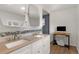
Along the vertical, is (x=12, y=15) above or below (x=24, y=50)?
above

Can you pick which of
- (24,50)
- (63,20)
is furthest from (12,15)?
(63,20)

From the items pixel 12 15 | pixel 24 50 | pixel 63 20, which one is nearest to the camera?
pixel 24 50

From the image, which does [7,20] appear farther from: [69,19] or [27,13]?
[69,19]

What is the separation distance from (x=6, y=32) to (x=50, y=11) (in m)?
1.02

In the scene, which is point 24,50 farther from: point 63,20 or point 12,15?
point 63,20

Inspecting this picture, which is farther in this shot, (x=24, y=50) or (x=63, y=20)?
(x=63, y=20)

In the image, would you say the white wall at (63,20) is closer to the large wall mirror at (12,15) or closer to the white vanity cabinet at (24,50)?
the large wall mirror at (12,15)

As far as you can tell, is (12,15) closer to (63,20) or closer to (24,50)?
(24,50)

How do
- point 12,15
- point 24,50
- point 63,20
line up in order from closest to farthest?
1. point 24,50
2. point 12,15
3. point 63,20

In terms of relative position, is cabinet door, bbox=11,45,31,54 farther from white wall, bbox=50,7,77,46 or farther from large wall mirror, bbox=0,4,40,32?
white wall, bbox=50,7,77,46

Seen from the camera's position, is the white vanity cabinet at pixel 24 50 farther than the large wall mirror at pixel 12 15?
No

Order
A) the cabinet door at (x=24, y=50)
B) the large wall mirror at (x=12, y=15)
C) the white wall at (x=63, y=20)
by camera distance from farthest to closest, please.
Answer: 1. the white wall at (x=63, y=20)
2. the large wall mirror at (x=12, y=15)
3. the cabinet door at (x=24, y=50)

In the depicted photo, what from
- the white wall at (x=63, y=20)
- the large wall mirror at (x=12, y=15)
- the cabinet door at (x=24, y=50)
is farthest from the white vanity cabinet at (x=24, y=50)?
the white wall at (x=63, y=20)

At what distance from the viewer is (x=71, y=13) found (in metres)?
1.71
